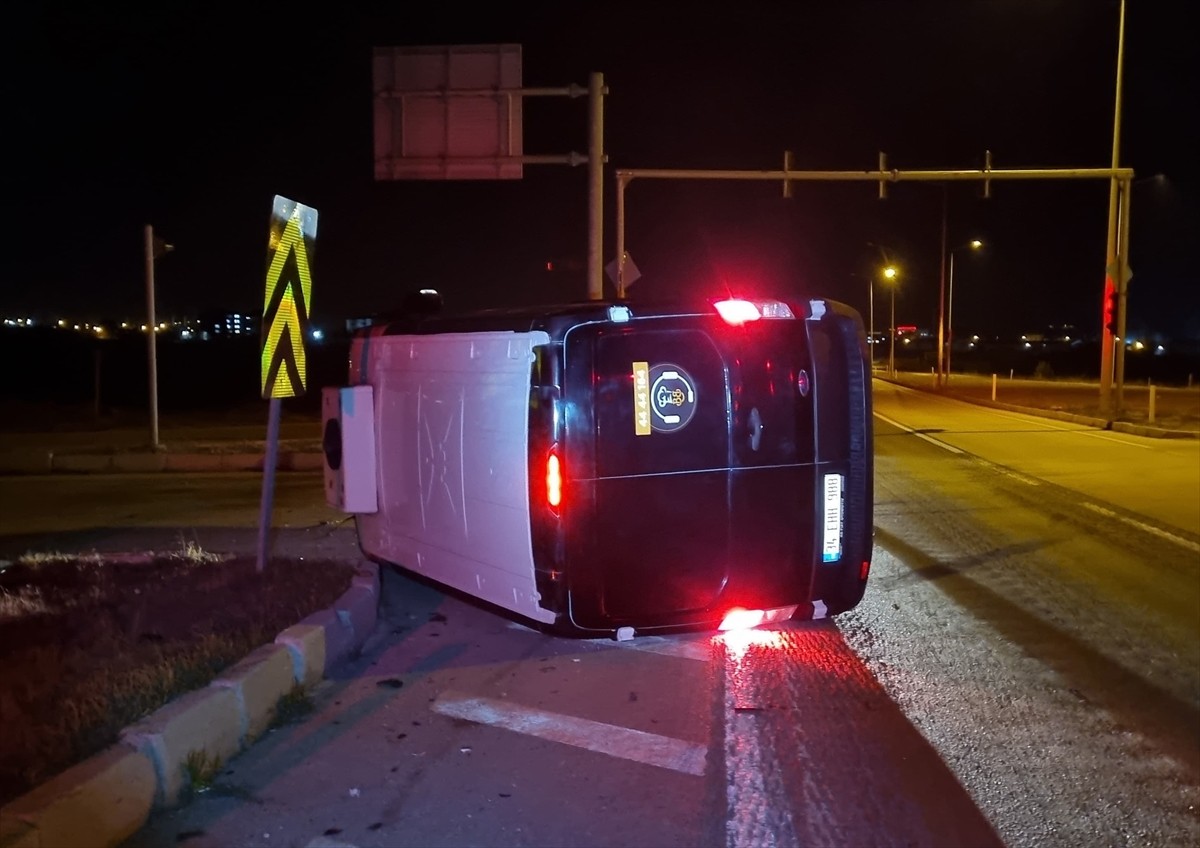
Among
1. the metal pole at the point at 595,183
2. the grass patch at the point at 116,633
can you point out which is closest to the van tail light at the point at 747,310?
the grass patch at the point at 116,633

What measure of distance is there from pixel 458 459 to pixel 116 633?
2331mm

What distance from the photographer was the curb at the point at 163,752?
406cm

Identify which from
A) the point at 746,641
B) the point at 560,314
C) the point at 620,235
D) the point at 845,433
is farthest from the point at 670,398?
the point at 620,235

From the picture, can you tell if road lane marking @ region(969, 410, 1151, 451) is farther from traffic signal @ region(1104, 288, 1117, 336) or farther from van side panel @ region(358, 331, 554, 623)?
van side panel @ region(358, 331, 554, 623)

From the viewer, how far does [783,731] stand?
5.66m

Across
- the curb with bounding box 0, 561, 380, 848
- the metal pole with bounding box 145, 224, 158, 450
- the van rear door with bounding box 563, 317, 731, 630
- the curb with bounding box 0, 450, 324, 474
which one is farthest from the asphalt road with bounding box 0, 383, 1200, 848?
the metal pole with bounding box 145, 224, 158, 450

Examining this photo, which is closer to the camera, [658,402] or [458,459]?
[658,402]

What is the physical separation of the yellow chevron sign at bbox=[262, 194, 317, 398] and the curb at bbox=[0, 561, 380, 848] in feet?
6.67

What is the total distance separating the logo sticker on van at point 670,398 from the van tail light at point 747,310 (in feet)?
1.21

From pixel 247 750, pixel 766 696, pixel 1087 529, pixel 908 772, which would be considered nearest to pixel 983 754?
pixel 908 772

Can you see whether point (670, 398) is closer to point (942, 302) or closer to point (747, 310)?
point (747, 310)

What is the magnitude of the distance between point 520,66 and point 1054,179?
41.5ft

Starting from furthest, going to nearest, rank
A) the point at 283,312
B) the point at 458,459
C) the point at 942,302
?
the point at 942,302 < the point at 283,312 < the point at 458,459

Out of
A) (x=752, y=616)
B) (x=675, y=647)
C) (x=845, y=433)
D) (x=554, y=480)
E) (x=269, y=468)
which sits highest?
(x=845, y=433)
